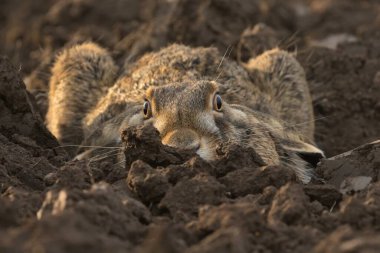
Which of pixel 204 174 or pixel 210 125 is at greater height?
pixel 204 174

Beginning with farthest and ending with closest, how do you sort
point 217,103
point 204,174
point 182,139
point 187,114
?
1. point 217,103
2. point 187,114
3. point 182,139
4. point 204,174

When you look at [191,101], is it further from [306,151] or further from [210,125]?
[306,151]

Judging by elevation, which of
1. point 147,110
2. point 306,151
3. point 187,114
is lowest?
point 306,151

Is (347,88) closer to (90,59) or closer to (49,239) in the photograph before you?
(90,59)

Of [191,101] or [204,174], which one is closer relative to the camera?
[204,174]

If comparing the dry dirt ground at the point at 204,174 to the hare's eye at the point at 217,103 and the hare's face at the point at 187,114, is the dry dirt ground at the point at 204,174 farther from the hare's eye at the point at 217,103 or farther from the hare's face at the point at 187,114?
the hare's eye at the point at 217,103

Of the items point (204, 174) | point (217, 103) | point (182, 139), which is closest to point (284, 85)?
point (217, 103)

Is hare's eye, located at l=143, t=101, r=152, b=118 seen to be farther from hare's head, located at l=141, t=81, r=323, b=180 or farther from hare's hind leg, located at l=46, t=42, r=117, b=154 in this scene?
hare's hind leg, located at l=46, t=42, r=117, b=154
